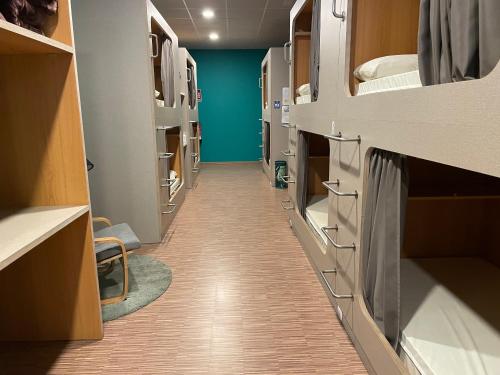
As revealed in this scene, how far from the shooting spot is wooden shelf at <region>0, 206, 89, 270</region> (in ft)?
3.71

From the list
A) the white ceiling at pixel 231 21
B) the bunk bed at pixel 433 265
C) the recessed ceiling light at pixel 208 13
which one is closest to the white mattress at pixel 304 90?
the bunk bed at pixel 433 265

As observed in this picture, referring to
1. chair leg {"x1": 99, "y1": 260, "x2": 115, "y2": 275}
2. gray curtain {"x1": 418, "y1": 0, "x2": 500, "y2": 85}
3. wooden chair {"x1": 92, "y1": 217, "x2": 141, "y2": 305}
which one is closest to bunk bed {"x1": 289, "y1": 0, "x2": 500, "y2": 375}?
gray curtain {"x1": 418, "y1": 0, "x2": 500, "y2": 85}

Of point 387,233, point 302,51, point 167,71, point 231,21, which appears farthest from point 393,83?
point 231,21

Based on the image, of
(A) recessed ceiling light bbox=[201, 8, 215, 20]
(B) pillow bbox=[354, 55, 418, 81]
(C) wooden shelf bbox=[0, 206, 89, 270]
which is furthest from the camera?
(A) recessed ceiling light bbox=[201, 8, 215, 20]

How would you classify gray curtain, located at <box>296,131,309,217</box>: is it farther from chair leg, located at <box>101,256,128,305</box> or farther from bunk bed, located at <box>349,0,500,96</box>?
chair leg, located at <box>101,256,128,305</box>

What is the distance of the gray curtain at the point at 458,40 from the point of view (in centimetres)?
88

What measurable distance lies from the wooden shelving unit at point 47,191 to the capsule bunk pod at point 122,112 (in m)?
1.31

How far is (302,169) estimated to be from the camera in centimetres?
308

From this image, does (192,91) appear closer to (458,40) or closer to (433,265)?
(433,265)

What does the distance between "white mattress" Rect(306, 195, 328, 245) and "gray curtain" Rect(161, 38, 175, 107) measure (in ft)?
6.00

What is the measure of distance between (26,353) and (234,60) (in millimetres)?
7599


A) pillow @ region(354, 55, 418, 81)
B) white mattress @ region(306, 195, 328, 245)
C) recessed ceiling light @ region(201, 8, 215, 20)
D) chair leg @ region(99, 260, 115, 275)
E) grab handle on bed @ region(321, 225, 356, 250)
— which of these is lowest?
chair leg @ region(99, 260, 115, 275)

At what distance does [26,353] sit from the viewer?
176 centimetres

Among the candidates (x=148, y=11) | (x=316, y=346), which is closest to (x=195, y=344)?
(x=316, y=346)
